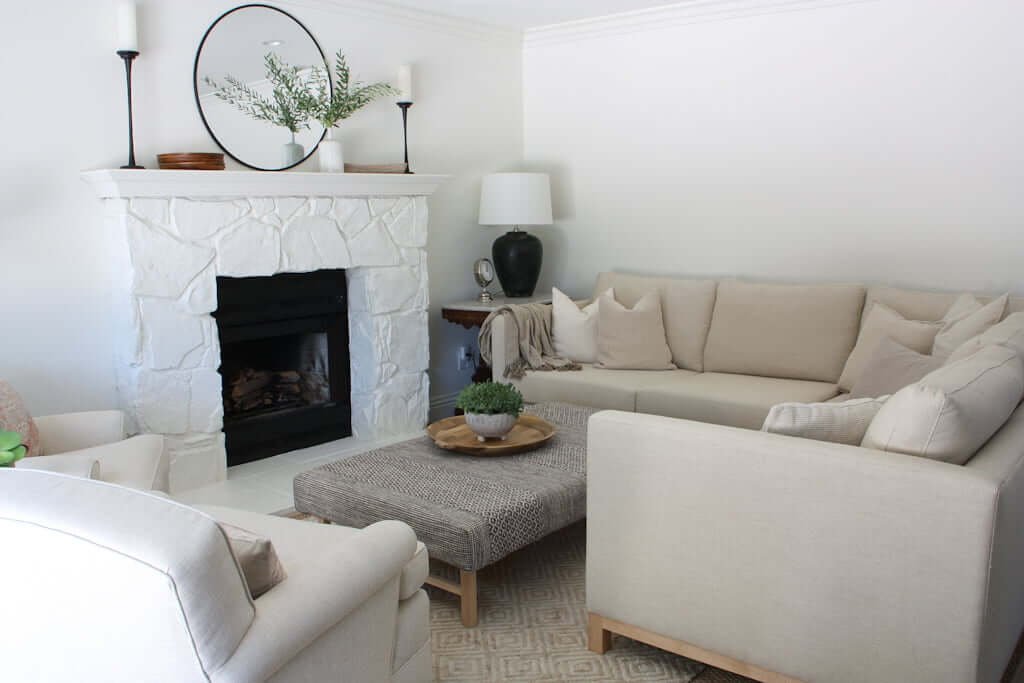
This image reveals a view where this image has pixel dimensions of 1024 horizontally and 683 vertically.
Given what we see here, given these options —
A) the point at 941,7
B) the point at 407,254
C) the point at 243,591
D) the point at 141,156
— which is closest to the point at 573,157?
the point at 407,254

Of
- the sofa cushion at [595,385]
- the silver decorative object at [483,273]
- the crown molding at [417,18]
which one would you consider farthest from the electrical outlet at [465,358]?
the crown molding at [417,18]

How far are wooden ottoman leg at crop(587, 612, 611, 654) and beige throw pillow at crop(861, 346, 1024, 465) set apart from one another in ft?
2.82

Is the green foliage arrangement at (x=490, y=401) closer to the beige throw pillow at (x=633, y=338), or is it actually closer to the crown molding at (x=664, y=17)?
the beige throw pillow at (x=633, y=338)

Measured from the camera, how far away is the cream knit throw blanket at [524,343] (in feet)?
14.3

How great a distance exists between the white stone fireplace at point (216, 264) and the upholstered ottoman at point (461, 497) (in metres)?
1.11

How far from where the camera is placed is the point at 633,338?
14.1 feet

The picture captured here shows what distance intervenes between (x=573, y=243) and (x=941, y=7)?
231cm

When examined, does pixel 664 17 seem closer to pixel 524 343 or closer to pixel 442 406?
pixel 524 343

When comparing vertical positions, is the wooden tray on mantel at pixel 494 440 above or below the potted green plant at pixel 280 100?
below

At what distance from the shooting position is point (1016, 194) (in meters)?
3.88

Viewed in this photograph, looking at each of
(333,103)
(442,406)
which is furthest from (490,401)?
(442,406)

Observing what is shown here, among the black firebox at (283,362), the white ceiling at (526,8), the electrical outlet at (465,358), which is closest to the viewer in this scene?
the black firebox at (283,362)

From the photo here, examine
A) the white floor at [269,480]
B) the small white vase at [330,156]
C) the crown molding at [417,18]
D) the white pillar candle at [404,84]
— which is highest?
the crown molding at [417,18]

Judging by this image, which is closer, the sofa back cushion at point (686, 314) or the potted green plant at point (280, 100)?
the potted green plant at point (280, 100)
